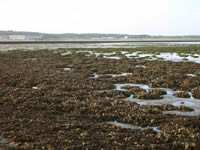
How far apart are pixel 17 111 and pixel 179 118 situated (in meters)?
7.07

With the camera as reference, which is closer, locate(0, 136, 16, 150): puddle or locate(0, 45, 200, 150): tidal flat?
locate(0, 136, 16, 150): puddle

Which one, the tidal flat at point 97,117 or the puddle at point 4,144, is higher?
the puddle at point 4,144

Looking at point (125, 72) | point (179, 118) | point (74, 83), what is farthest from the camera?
point (125, 72)

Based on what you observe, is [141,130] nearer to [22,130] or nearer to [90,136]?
[90,136]

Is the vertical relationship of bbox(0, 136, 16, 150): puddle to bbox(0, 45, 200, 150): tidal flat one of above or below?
above

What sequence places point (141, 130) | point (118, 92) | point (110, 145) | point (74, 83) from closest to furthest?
1. point (110, 145)
2. point (141, 130)
3. point (118, 92)
4. point (74, 83)

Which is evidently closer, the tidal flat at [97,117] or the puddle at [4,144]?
the puddle at [4,144]

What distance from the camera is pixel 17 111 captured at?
11422mm

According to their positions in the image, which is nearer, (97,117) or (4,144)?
(4,144)

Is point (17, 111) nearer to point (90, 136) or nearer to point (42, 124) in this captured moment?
point (42, 124)

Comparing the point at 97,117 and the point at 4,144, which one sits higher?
the point at 4,144

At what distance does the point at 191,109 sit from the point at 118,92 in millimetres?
4752

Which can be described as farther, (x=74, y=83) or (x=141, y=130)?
(x=74, y=83)

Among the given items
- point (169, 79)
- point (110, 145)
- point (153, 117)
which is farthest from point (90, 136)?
point (169, 79)
